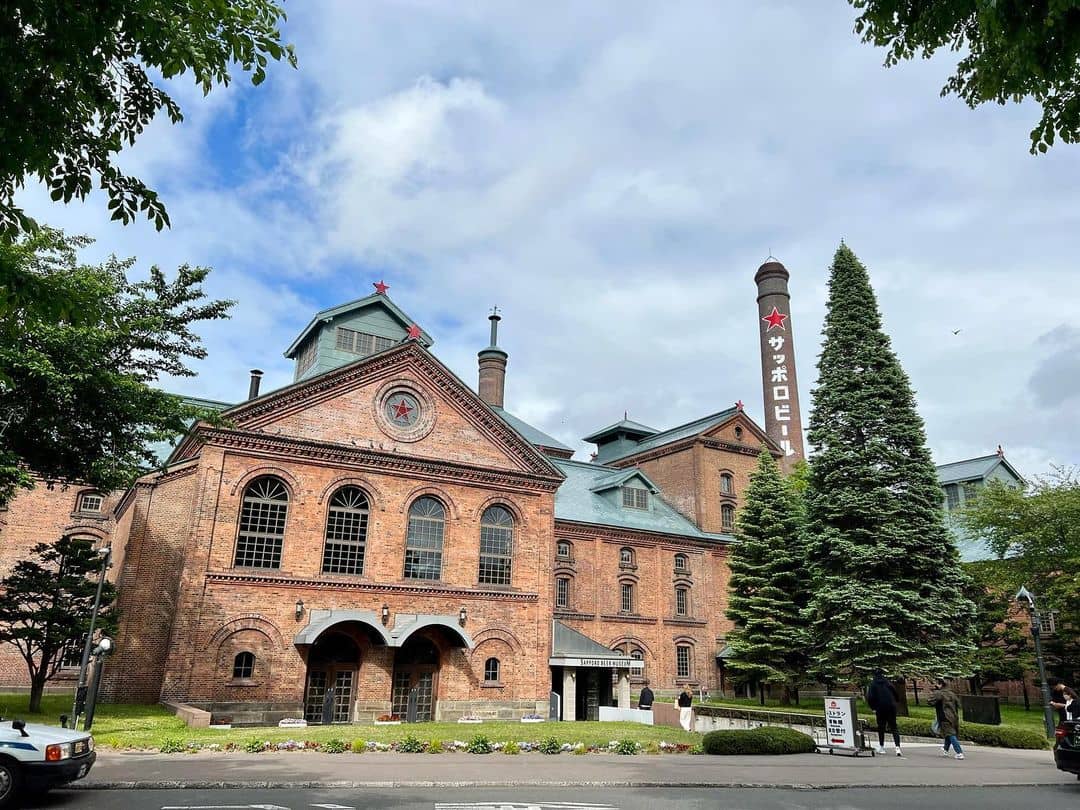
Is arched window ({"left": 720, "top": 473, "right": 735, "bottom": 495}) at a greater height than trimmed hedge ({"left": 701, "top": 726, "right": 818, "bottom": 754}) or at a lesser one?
greater

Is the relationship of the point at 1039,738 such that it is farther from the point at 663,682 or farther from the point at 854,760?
the point at 663,682

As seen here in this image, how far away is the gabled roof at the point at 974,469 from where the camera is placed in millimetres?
52250

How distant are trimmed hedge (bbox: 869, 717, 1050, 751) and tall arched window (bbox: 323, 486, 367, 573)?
17142 millimetres

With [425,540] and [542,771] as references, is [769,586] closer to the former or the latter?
[425,540]

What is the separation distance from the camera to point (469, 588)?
2753 centimetres

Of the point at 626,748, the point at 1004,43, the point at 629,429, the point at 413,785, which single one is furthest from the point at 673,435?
the point at 1004,43

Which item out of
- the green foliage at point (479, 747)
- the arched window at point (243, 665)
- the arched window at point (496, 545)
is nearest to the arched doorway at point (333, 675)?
the arched window at point (243, 665)

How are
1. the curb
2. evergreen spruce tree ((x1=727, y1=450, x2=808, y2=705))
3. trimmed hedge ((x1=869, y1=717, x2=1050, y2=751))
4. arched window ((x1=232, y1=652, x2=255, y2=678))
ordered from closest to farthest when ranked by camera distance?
the curb, trimmed hedge ((x1=869, y1=717, x2=1050, y2=751)), arched window ((x1=232, y1=652, x2=255, y2=678)), evergreen spruce tree ((x1=727, y1=450, x2=808, y2=705))

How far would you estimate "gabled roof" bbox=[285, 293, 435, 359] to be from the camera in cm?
3216

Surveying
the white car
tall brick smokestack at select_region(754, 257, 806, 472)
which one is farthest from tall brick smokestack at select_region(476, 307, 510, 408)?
the white car

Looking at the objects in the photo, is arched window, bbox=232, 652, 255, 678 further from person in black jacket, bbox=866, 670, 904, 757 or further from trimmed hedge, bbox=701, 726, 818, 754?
person in black jacket, bbox=866, 670, 904, 757

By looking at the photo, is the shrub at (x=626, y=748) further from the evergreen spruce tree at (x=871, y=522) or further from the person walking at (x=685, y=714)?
the evergreen spruce tree at (x=871, y=522)

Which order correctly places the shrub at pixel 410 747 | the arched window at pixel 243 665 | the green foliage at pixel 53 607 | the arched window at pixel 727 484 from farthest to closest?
the arched window at pixel 727 484, the arched window at pixel 243 665, the green foliage at pixel 53 607, the shrub at pixel 410 747

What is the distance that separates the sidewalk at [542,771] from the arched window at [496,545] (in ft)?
44.3
